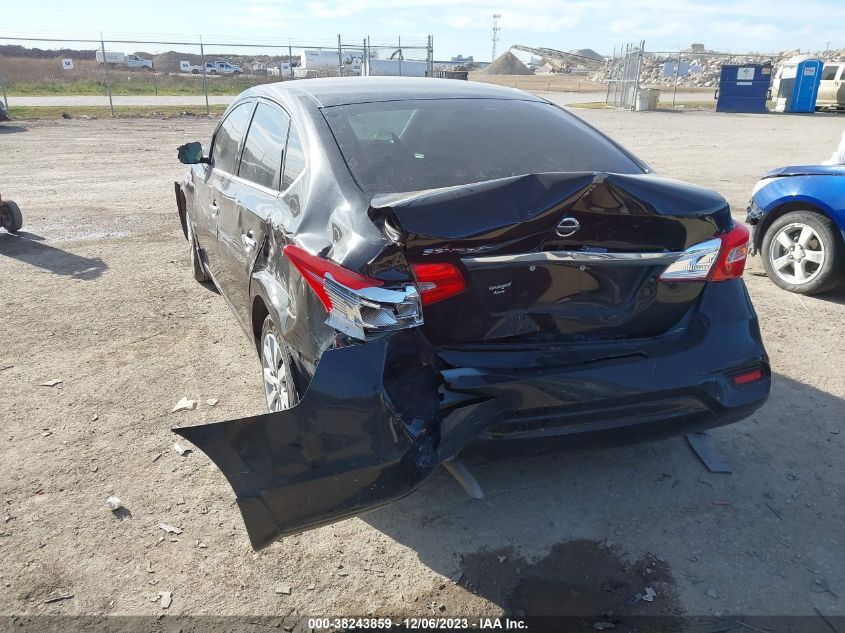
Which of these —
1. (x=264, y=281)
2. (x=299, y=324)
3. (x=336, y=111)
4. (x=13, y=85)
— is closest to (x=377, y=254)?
(x=299, y=324)

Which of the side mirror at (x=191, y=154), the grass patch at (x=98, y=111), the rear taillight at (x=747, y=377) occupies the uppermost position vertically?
the side mirror at (x=191, y=154)

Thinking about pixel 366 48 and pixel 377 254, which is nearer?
pixel 377 254

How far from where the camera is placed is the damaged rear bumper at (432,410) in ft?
7.75

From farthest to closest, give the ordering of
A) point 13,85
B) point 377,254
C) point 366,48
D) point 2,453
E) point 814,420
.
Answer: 1. point 13,85
2. point 366,48
3. point 814,420
4. point 2,453
5. point 377,254

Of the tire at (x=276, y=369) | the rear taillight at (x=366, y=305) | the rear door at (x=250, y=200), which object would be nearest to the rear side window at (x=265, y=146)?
the rear door at (x=250, y=200)

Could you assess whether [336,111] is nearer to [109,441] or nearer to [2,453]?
[109,441]

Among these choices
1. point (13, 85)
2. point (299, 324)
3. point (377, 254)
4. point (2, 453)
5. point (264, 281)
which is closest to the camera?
point (377, 254)

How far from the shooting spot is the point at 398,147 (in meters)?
3.26

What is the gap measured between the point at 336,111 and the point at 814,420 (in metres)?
3.10

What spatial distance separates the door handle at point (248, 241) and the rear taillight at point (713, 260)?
1.99 m

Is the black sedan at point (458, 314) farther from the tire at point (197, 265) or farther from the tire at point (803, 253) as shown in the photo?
the tire at point (803, 253)

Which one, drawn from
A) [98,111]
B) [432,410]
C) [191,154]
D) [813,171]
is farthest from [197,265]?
[98,111]

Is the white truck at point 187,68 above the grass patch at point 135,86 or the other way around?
above

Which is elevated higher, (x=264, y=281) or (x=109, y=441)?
(x=264, y=281)
